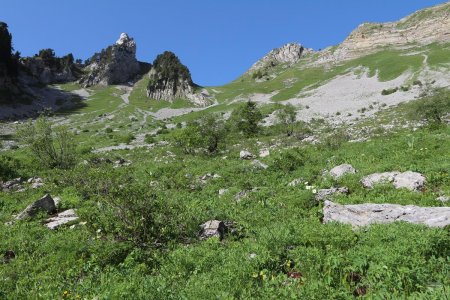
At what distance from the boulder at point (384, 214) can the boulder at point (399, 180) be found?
365 cm

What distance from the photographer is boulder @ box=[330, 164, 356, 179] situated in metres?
17.2

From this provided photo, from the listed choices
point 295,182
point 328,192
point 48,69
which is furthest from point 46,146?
point 48,69

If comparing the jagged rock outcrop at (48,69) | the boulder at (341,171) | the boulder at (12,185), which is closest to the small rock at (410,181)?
the boulder at (341,171)

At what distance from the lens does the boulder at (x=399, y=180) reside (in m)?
14.2

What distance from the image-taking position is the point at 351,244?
30.3ft

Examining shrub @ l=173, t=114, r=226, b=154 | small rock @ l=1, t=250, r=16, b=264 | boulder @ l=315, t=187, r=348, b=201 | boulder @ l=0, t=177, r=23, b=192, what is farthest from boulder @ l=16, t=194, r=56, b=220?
shrub @ l=173, t=114, r=226, b=154

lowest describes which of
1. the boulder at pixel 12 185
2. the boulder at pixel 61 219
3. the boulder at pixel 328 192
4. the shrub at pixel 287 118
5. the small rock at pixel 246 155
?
the boulder at pixel 12 185

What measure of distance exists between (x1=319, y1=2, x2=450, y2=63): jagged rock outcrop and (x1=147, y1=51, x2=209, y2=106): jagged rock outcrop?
205 ft

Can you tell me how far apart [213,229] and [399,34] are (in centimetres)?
17131

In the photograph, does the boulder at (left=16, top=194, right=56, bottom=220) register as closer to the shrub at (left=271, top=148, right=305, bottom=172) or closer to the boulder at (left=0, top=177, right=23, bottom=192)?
the boulder at (left=0, top=177, right=23, bottom=192)

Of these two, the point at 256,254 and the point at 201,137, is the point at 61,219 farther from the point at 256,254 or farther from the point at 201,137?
the point at 201,137

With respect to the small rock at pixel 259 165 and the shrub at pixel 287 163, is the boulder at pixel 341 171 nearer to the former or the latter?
the shrub at pixel 287 163

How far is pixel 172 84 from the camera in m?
147

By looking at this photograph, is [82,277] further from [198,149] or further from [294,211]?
[198,149]
